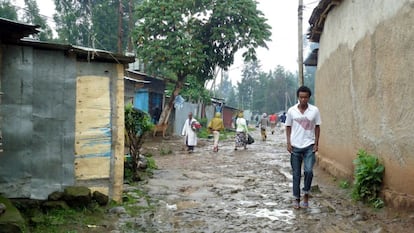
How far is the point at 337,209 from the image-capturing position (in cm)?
617

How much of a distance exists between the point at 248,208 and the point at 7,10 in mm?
29677

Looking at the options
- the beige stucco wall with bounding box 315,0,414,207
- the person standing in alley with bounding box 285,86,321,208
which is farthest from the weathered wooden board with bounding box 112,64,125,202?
the beige stucco wall with bounding box 315,0,414,207

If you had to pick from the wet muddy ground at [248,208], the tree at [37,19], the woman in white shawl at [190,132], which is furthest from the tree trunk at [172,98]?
the tree at [37,19]

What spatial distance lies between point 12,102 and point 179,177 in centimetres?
507

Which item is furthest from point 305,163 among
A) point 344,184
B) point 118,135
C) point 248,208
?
point 118,135

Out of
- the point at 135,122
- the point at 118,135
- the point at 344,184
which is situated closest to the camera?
the point at 118,135

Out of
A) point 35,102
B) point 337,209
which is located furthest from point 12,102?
point 337,209

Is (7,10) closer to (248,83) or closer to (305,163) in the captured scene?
(305,163)

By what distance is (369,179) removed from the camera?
6195 mm

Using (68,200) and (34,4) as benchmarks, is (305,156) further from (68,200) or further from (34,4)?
(34,4)

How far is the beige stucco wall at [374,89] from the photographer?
5.37 meters

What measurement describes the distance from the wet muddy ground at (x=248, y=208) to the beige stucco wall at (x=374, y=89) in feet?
1.52

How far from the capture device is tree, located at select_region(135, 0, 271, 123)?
20531 mm

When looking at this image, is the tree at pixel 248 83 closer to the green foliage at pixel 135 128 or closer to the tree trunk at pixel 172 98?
the tree trunk at pixel 172 98
